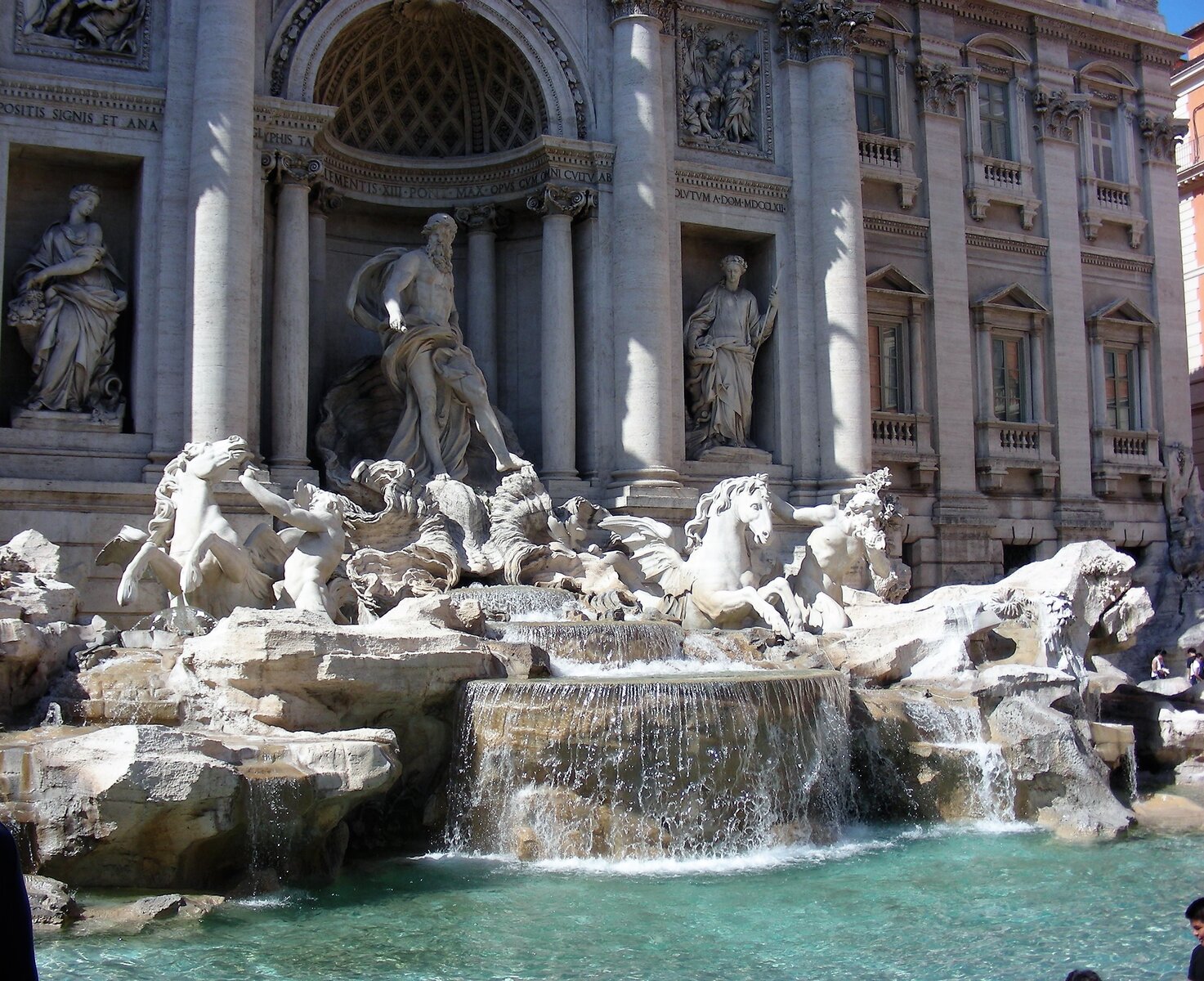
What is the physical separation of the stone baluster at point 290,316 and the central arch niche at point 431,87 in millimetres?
1727

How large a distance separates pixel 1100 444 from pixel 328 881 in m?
17.8

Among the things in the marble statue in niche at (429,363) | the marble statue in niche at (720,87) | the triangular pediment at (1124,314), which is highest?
the marble statue in niche at (720,87)

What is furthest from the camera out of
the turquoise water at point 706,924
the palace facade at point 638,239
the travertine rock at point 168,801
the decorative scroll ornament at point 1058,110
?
the decorative scroll ornament at point 1058,110

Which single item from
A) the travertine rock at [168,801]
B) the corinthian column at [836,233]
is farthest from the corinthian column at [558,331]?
the travertine rock at [168,801]

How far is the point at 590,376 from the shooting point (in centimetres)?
1845

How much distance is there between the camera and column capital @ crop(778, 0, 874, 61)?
20.2 metres

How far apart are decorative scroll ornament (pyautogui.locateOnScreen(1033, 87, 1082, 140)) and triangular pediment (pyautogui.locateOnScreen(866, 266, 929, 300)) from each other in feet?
14.1

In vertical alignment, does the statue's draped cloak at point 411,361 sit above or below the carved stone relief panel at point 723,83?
below

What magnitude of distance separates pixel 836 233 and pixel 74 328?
1065 centimetres

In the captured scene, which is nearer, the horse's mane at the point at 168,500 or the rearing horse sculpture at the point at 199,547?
the rearing horse sculpture at the point at 199,547

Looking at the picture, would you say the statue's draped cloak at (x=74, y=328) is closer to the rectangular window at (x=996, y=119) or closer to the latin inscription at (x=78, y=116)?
the latin inscription at (x=78, y=116)

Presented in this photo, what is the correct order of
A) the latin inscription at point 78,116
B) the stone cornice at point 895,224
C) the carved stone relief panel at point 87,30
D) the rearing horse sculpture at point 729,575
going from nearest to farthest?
the rearing horse sculpture at point 729,575 → the latin inscription at point 78,116 → the carved stone relief panel at point 87,30 → the stone cornice at point 895,224

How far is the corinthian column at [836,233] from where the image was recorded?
64.2 ft

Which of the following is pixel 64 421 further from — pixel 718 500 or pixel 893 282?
pixel 893 282
